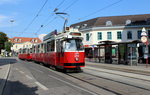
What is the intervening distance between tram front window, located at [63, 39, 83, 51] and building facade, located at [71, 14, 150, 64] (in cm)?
3174

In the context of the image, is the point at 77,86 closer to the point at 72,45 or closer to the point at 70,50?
the point at 70,50

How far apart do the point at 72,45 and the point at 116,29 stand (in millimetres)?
36044

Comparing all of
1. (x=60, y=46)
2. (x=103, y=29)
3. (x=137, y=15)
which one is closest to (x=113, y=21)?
(x=103, y=29)

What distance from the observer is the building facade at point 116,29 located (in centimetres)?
4772

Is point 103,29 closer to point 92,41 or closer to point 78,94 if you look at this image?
point 92,41

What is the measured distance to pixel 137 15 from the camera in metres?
53.2

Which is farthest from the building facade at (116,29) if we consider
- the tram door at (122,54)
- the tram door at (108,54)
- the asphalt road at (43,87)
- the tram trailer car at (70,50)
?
the asphalt road at (43,87)

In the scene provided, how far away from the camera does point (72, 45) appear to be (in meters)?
14.7

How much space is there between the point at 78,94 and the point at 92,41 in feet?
138

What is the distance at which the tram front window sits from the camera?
→ 1458cm

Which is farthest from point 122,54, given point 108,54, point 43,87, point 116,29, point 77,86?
point 116,29

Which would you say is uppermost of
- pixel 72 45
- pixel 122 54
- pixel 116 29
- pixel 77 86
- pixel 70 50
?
pixel 116 29

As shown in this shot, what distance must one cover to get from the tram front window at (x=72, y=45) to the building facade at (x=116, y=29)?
104 feet

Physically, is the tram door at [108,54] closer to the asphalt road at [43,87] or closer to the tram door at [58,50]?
the tram door at [58,50]
